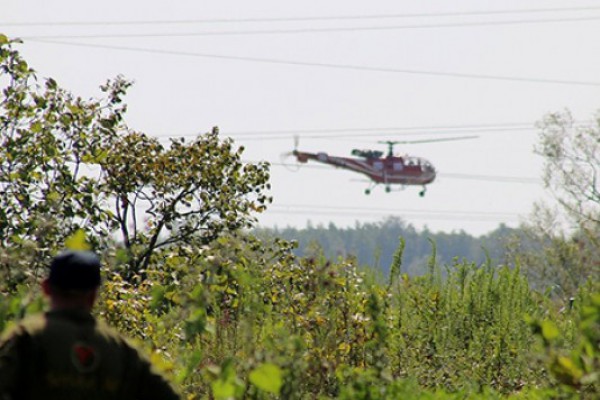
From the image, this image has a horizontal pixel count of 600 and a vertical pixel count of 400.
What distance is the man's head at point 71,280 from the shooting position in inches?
203

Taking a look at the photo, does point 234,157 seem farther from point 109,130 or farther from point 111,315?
point 111,315

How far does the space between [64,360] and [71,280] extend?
30cm

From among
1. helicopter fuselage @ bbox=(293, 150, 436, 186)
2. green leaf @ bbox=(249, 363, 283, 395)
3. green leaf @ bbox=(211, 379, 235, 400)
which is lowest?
green leaf @ bbox=(211, 379, 235, 400)

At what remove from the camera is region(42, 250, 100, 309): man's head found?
515cm

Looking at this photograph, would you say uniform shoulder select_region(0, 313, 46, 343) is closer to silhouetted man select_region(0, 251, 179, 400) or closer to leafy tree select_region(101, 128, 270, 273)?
silhouetted man select_region(0, 251, 179, 400)

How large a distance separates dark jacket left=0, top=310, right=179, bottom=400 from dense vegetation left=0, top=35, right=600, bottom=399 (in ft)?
2.23

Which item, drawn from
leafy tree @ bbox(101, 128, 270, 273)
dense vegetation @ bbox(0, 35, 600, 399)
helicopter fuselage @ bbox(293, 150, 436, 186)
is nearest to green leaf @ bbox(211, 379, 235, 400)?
dense vegetation @ bbox(0, 35, 600, 399)

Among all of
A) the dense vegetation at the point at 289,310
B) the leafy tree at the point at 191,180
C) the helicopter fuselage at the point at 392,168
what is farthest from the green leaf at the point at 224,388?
the helicopter fuselage at the point at 392,168

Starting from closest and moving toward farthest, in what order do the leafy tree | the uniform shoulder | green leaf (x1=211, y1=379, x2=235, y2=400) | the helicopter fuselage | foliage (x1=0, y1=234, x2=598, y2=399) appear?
1. the uniform shoulder
2. green leaf (x1=211, y1=379, x2=235, y2=400)
3. foliage (x1=0, y1=234, x2=598, y2=399)
4. the leafy tree
5. the helicopter fuselage

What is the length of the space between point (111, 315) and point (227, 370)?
525 centimetres

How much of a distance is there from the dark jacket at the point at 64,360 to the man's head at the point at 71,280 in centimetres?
4

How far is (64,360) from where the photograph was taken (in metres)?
5.16

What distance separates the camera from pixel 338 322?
38.1ft

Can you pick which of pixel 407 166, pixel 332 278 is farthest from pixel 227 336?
pixel 407 166
